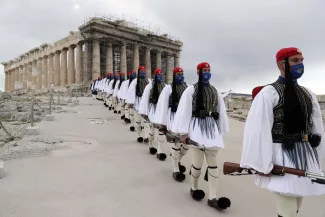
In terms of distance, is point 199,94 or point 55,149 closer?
point 199,94

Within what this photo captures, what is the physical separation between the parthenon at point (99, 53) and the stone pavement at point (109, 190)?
3993cm

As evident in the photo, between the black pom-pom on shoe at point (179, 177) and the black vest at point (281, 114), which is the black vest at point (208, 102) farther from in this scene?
the black vest at point (281, 114)

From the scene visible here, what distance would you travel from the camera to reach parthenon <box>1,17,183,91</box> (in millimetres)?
47719

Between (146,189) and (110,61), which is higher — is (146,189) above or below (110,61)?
below

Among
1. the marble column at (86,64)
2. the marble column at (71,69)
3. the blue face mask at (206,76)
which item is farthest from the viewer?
the marble column at (71,69)

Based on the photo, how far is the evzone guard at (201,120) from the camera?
4.71 m

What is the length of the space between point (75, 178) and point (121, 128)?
23.3 feet

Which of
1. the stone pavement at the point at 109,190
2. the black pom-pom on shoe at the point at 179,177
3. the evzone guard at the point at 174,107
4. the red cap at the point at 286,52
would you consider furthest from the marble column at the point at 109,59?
the red cap at the point at 286,52

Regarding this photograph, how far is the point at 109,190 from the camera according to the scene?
16.8ft

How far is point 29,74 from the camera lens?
72.4 metres

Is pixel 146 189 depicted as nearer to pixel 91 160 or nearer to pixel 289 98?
pixel 91 160

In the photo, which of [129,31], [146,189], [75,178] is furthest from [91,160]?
[129,31]

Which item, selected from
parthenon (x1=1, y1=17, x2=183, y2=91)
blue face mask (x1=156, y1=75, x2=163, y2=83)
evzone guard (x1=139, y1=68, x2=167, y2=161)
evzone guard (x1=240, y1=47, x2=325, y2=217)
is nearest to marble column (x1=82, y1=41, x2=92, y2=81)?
parthenon (x1=1, y1=17, x2=183, y2=91)

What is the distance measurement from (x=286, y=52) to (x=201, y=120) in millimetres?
2084
